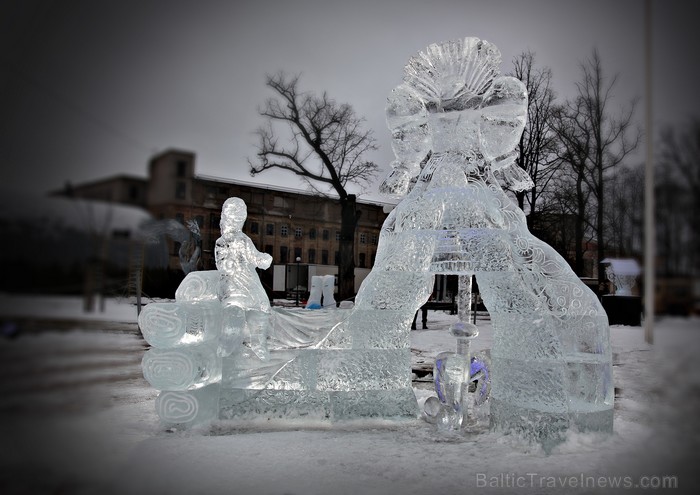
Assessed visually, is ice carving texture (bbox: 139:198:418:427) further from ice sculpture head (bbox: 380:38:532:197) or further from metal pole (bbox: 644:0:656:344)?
metal pole (bbox: 644:0:656:344)

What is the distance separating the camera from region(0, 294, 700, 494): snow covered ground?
1.02 meters

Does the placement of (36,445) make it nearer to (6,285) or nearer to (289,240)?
(6,285)

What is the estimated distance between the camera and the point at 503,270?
120 inches

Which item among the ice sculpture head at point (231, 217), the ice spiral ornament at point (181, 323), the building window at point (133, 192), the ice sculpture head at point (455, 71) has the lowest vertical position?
the ice spiral ornament at point (181, 323)

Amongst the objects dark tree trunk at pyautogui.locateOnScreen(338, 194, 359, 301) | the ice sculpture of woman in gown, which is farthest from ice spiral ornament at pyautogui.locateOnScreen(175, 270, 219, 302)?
dark tree trunk at pyautogui.locateOnScreen(338, 194, 359, 301)

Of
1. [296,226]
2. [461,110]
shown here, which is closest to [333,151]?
[296,226]

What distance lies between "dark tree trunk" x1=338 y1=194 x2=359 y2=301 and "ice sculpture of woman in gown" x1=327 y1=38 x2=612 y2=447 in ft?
19.4

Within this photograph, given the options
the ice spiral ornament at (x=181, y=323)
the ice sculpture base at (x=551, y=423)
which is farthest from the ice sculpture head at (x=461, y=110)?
the ice spiral ornament at (x=181, y=323)

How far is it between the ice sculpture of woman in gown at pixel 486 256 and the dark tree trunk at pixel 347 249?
19.4 ft

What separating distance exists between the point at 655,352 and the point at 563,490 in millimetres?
1117

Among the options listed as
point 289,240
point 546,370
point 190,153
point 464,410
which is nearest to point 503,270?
point 546,370

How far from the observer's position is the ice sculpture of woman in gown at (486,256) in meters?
2.88

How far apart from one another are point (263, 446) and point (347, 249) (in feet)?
22.7

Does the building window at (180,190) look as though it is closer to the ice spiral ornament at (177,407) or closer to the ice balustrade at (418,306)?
the ice balustrade at (418,306)
